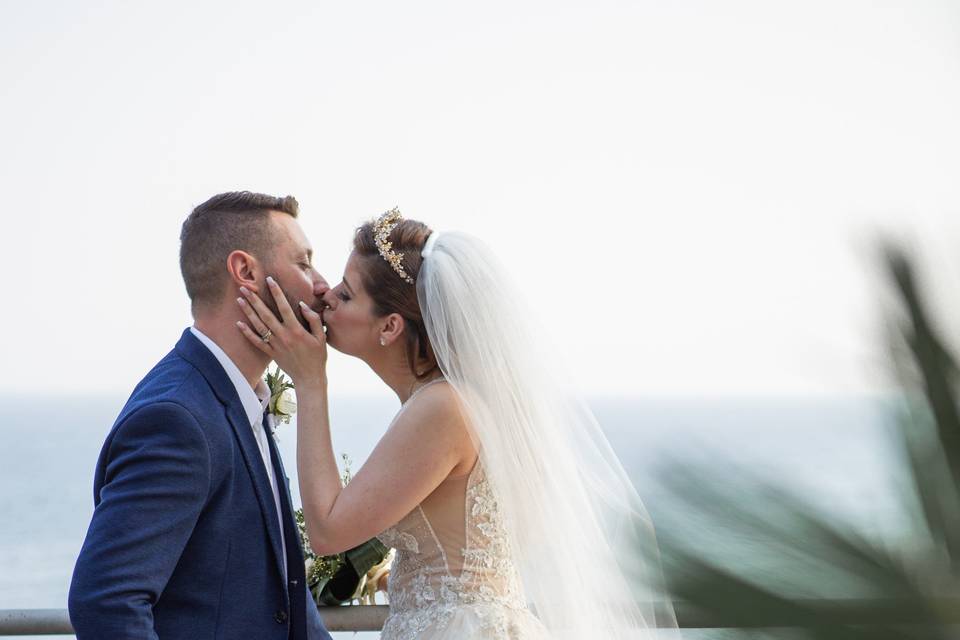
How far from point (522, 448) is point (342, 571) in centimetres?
83

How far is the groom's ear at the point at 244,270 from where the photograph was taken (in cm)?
282

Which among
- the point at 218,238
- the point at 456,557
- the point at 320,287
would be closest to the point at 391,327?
the point at 320,287

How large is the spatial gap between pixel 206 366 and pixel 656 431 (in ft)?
7.16

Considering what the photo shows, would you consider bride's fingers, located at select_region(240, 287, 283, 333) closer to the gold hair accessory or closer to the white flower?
the gold hair accessory

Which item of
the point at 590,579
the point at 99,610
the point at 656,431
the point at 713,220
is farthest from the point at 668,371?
the point at 590,579

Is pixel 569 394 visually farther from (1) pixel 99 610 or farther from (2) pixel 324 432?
(1) pixel 99 610

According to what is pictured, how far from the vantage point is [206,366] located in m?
2.64

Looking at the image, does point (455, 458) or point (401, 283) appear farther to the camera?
point (401, 283)

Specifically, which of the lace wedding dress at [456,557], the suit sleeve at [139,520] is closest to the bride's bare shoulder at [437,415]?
the lace wedding dress at [456,557]

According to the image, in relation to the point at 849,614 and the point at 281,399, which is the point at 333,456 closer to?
the point at 281,399

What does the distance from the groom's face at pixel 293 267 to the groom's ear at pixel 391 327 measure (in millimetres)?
203

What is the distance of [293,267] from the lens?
2924mm

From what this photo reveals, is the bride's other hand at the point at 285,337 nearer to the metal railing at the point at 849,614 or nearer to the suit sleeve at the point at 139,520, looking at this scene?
the suit sleeve at the point at 139,520

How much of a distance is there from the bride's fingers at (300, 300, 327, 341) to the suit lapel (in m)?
0.33
